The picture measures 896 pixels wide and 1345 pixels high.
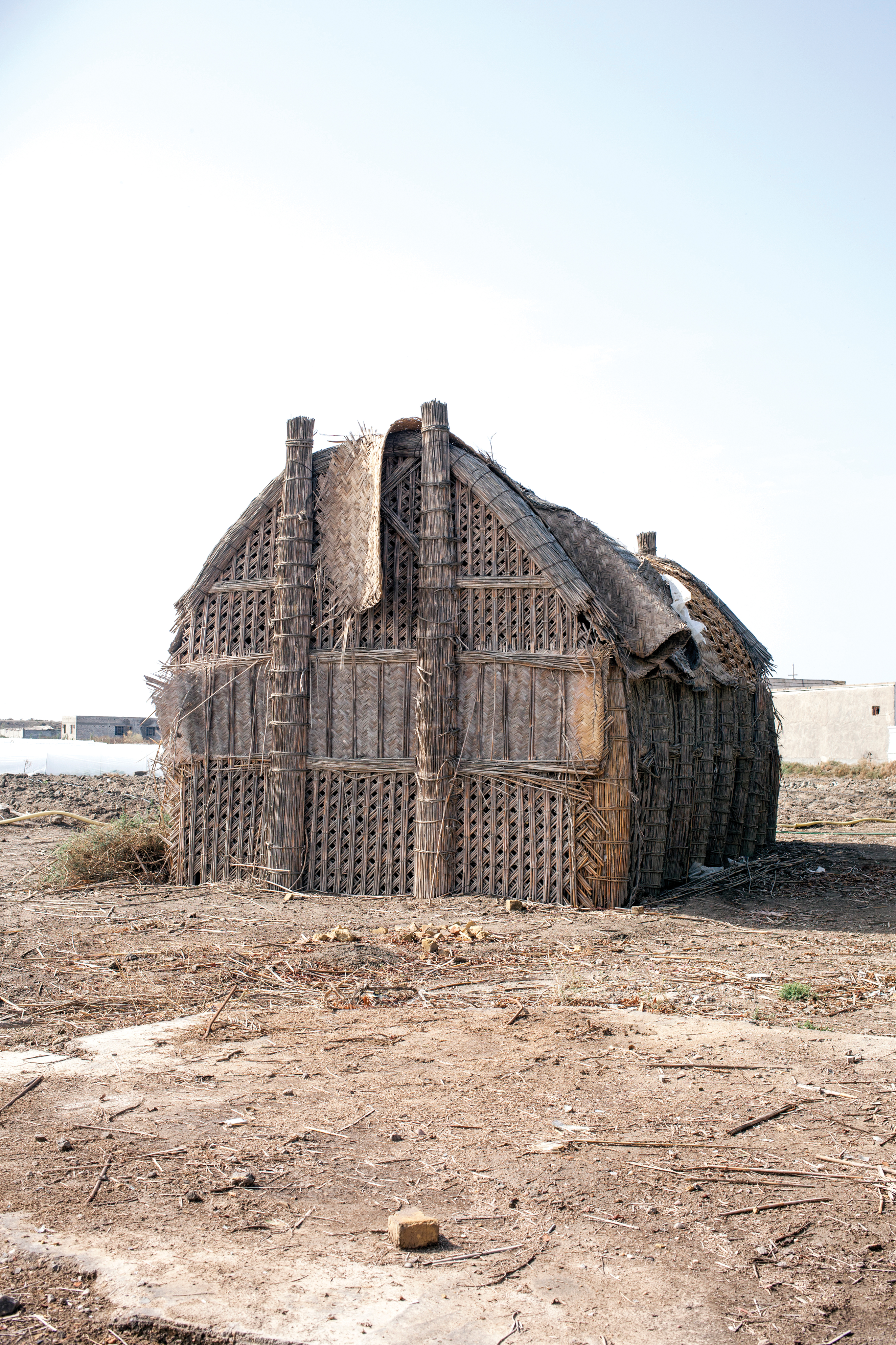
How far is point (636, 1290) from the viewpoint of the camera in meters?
3.06

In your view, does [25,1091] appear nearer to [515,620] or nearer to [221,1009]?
[221,1009]

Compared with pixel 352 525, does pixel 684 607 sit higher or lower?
lower

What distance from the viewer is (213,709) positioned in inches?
447

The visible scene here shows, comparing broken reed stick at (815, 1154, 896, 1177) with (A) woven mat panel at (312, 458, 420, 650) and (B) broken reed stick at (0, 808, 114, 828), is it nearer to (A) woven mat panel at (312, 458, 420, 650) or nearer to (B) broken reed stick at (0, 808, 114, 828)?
(A) woven mat panel at (312, 458, 420, 650)

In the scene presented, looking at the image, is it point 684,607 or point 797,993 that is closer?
point 797,993

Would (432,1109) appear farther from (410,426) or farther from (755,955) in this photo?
(410,426)

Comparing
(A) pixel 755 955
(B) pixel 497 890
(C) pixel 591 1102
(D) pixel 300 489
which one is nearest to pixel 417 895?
(B) pixel 497 890

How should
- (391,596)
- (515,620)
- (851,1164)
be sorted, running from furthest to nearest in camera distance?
(391,596) < (515,620) < (851,1164)

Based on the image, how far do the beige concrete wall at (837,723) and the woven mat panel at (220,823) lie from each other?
22162mm

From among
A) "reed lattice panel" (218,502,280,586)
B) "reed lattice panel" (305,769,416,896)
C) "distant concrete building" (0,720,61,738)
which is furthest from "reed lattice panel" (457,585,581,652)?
"distant concrete building" (0,720,61,738)

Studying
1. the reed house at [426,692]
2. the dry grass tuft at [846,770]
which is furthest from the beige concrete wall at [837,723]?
the reed house at [426,692]

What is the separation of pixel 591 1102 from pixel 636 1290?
1533 mm

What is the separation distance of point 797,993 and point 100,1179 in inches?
165

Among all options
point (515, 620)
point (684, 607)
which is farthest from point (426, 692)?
point (684, 607)
